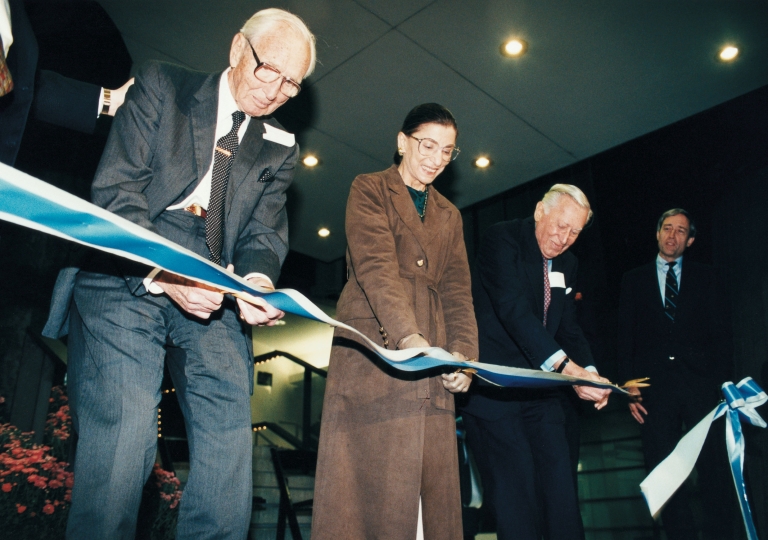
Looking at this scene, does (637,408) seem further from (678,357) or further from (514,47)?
(514,47)

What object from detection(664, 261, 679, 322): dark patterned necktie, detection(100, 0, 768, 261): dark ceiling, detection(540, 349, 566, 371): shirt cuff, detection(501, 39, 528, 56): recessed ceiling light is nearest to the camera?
detection(540, 349, 566, 371): shirt cuff

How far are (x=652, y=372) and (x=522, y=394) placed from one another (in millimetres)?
1358

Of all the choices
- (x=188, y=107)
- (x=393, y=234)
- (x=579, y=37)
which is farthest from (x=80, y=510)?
(x=579, y=37)

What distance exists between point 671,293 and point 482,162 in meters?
2.90

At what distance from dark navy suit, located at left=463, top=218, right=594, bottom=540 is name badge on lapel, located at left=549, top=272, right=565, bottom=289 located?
0.02 m

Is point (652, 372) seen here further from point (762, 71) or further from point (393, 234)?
point (762, 71)

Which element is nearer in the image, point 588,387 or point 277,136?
point 277,136

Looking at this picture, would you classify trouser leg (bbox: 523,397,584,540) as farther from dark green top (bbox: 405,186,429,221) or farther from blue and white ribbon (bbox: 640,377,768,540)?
dark green top (bbox: 405,186,429,221)

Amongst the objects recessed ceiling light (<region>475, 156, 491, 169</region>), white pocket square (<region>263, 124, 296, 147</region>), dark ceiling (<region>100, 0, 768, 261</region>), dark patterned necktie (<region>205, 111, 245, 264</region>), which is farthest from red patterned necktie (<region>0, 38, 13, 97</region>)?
recessed ceiling light (<region>475, 156, 491, 169</region>)

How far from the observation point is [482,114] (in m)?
5.52

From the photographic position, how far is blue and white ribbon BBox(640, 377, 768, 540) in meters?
2.59

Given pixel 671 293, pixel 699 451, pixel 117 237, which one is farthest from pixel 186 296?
pixel 671 293

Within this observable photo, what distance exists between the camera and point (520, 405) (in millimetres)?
2525

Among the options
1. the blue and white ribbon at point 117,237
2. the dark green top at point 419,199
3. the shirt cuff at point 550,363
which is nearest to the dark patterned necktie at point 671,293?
the shirt cuff at point 550,363
